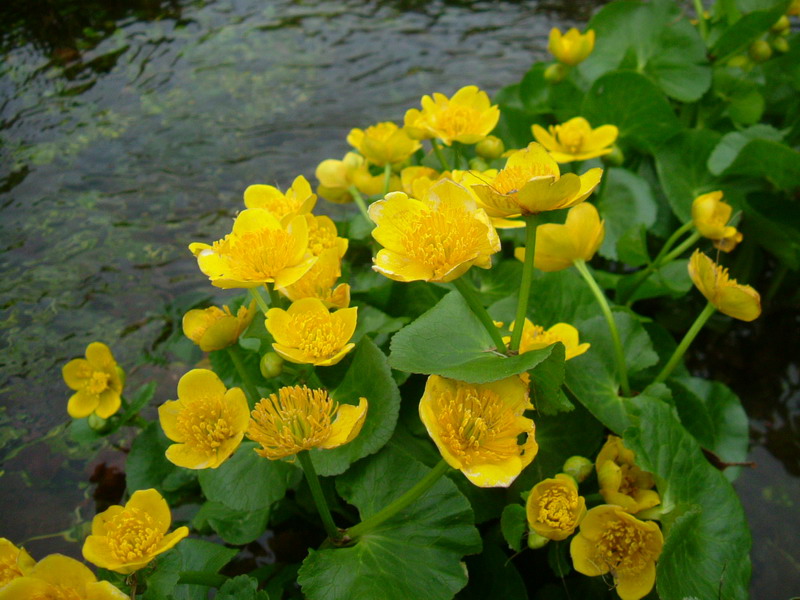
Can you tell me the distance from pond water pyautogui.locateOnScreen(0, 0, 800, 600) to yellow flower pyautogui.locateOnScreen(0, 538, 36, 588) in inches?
22.1

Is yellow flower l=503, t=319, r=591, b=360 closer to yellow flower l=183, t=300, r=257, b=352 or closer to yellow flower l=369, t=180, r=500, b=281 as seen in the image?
yellow flower l=369, t=180, r=500, b=281

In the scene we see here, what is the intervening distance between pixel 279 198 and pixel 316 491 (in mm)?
554

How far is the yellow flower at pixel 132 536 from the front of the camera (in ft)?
2.86

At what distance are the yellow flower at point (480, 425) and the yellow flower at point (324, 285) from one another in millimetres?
305

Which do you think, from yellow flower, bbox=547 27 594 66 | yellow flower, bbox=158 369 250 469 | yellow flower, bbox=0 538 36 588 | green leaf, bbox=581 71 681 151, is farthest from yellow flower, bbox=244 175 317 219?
green leaf, bbox=581 71 681 151

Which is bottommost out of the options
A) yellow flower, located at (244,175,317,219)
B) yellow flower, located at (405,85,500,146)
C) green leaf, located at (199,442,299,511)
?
green leaf, located at (199,442,299,511)

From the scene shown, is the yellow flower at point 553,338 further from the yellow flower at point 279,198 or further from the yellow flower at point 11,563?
the yellow flower at point 11,563

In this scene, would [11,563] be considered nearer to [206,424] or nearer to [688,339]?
[206,424]

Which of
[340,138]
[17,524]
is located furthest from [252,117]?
[17,524]

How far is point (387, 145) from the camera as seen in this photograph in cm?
150

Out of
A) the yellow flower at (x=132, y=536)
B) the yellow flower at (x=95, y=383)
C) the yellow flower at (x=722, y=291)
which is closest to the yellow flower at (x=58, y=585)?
the yellow flower at (x=132, y=536)

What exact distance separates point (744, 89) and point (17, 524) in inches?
100

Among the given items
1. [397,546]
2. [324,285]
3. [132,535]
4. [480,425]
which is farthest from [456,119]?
[132,535]

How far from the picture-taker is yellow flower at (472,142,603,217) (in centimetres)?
86
